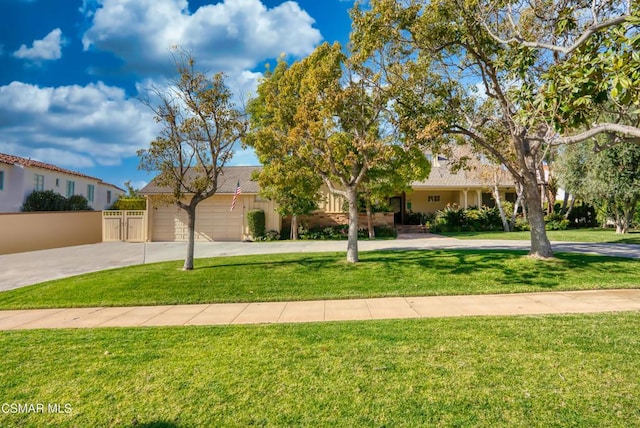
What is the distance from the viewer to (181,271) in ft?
34.0

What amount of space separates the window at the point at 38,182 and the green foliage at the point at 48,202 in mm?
477

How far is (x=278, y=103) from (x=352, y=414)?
9.66 metres

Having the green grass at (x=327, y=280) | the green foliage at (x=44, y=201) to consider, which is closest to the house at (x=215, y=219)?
the green foliage at (x=44, y=201)

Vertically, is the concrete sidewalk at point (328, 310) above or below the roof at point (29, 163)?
below

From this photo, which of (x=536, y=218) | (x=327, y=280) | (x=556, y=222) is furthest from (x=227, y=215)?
(x=556, y=222)

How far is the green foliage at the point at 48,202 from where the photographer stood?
2161cm

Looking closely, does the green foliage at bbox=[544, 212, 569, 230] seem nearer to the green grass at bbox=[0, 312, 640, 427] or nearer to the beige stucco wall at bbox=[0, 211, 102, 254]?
the green grass at bbox=[0, 312, 640, 427]

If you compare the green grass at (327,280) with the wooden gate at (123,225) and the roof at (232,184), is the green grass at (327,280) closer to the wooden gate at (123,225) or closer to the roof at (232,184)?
the roof at (232,184)

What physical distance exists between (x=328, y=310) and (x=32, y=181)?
24.3 metres

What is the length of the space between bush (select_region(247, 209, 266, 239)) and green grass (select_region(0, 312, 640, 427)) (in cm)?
1503

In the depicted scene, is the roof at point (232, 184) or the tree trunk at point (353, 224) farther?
the roof at point (232, 184)

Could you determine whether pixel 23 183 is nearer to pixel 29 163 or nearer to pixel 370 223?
pixel 29 163

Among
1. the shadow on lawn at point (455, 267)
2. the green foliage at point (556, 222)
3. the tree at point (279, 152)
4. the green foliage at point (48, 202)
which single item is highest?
the tree at point (279, 152)

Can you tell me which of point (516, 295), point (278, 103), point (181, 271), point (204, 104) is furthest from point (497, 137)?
point (181, 271)
